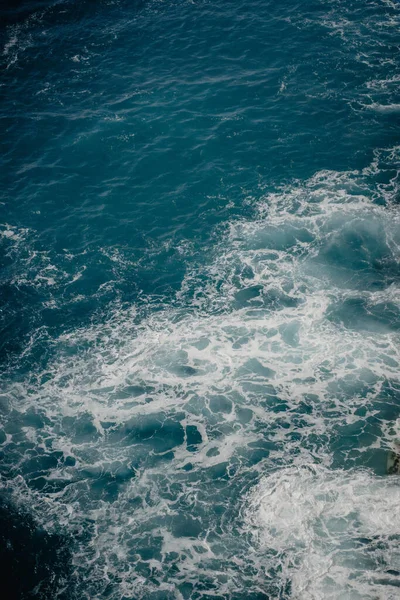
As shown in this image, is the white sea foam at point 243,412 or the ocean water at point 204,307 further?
the ocean water at point 204,307

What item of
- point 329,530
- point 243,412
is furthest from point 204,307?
point 329,530

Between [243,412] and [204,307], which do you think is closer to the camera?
[243,412]

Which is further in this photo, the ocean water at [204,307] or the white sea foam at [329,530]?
the ocean water at [204,307]

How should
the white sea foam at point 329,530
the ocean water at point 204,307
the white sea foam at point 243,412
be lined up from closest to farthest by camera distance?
the white sea foam at point 329,530
the white sea foam at point 243,412
the ocean water at point 204,307

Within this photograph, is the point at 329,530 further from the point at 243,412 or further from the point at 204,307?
the point at 204,307

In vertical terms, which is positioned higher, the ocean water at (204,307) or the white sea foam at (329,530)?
the ocean water at (204,307)

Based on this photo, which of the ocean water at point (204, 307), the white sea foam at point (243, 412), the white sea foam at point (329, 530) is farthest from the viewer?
the ocean water at point (204, 307)

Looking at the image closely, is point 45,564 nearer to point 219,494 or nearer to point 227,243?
point 219,494

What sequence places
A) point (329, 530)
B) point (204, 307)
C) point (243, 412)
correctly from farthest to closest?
point (204, 307) → point (243, 412) → point (329, 530)

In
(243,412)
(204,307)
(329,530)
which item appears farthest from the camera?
(204,307)
